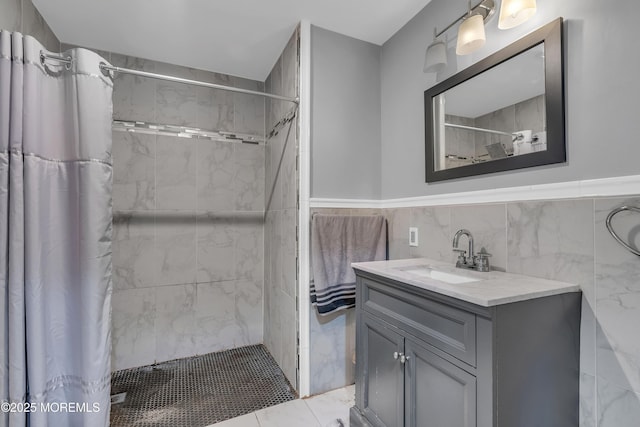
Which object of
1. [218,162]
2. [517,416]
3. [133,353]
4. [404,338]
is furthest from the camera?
[218,162]

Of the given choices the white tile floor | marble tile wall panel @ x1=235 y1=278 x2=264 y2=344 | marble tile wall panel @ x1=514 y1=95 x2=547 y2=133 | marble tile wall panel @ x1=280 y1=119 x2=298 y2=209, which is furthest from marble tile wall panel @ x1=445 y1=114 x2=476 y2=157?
marble tile wall panel @ x1=235 y1=278 x2=264 y2=344

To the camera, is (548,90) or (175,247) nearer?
(548,90)

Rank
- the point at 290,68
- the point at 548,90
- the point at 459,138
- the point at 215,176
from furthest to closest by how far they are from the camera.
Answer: the point at 215,176
the point at 290,68
the point at 459,138
the point at 548,90

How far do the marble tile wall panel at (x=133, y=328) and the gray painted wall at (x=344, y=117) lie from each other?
161cm

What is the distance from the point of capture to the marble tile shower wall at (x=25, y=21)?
1395 millimetres

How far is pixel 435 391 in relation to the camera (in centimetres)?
107

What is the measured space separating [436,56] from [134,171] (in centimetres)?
222

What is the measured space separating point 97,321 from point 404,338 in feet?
4.49

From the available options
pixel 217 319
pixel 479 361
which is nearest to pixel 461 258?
pixel 479 361

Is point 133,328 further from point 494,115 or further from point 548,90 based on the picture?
point 548,90

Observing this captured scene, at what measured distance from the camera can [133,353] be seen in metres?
2.19

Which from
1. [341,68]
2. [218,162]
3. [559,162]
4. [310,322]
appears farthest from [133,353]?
[559,162]

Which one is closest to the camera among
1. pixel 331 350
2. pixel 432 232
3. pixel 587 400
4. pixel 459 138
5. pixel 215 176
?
pixel 587 400

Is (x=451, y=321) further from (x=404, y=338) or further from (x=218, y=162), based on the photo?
(x=218, y=162)
